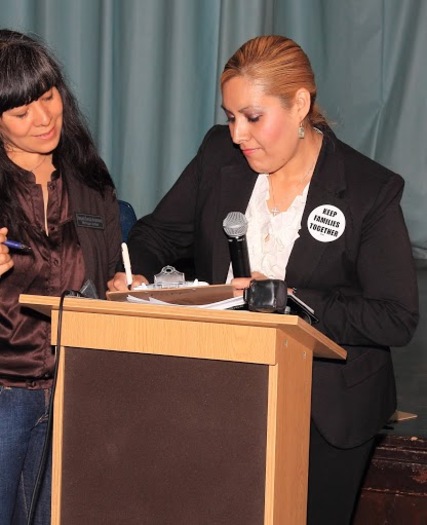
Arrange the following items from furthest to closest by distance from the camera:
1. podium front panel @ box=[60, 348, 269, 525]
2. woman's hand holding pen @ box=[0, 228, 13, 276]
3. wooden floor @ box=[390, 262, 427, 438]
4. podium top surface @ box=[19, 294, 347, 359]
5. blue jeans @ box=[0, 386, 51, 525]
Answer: wooden floor @ box=[390, 262, 427, 438], blue jeans @ box=[0, 386, 51, 525], woman's hand holding pen @ box=[0, 228, 13, 276], podium front panel @ box=[60, 348, 269, 525], podium top surface @ box=[19, 294, 347, 359]

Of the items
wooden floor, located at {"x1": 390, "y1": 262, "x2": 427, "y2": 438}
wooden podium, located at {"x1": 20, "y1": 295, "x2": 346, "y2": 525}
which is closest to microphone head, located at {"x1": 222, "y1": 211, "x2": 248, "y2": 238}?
wooden podium, located at {"x1": 20, "y1": 295, "x2": 346, "y2": 525}

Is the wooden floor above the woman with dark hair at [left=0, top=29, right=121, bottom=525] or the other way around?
the other way around

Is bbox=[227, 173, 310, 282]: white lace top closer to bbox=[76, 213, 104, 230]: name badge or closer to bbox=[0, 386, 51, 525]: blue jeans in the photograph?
bbox=[76, 213, 104, 230]: name badge

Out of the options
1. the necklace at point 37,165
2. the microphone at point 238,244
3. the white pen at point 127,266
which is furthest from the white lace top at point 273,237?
the necklace at point 37,165

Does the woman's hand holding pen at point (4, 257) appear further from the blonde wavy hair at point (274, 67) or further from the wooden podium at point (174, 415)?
the blonde wavy hair at point (274, 67)

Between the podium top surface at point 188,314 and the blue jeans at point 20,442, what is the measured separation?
1.27 feet

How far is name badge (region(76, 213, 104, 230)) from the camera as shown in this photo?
101 inches

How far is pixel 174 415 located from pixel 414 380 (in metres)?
2.22

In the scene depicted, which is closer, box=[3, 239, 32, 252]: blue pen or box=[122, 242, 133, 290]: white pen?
box=[3, 239, 32, 252]: blue pen

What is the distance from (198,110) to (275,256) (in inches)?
104

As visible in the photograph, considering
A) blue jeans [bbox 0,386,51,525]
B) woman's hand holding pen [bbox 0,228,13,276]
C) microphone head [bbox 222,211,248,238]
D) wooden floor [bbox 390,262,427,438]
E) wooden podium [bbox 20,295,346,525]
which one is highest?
Answer: microphone head [bbox 222,211,248,238]

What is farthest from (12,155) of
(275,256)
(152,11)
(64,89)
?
(152,11)

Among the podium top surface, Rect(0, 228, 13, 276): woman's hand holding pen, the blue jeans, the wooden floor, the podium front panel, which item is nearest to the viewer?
the podium top surface

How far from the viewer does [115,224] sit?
2.71m
